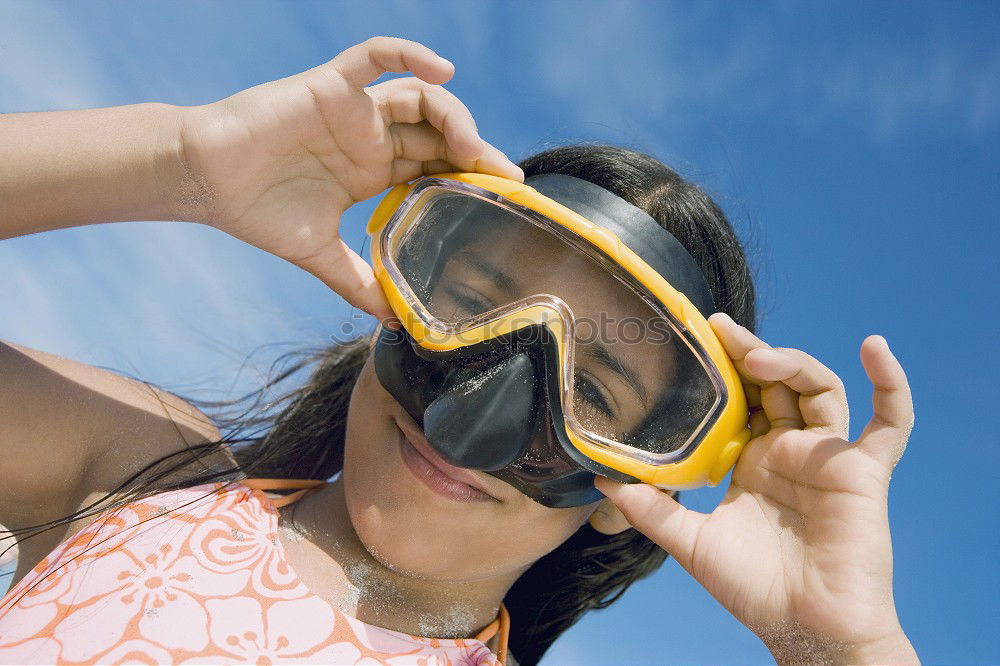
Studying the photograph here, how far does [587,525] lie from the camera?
118 inches

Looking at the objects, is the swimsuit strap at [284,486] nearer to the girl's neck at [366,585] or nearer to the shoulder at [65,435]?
the girl's neck at [366,585]

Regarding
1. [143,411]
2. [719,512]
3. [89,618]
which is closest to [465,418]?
[719,512]

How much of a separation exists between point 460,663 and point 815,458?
1174 millimetres

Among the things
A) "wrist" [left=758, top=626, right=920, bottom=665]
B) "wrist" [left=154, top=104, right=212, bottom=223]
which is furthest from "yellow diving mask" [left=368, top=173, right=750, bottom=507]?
"wrist" [left=154, top=104, right=212, bottom=223]

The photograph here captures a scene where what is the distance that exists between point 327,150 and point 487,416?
2.88 feet

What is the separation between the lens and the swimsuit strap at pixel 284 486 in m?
2.25

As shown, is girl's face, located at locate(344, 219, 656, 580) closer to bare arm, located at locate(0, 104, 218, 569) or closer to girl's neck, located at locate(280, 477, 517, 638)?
girl's neck, located at locate(280, 477, 517, 638)

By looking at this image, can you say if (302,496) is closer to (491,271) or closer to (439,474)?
(439,474)

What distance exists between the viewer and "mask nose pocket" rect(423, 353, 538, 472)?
175 centimetres

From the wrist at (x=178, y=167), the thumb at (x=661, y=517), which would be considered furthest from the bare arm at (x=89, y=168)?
the thumb at (x=661, y=517)

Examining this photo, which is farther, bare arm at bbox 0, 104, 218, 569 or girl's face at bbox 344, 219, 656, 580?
girl's face at bbox 344, 219, 656, 580

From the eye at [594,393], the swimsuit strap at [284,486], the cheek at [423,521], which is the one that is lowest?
the swimsuit strap at [284,486]

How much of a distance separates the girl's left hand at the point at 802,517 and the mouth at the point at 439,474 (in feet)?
1.17

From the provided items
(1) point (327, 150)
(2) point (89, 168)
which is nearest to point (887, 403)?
(1) point (327, 150)
